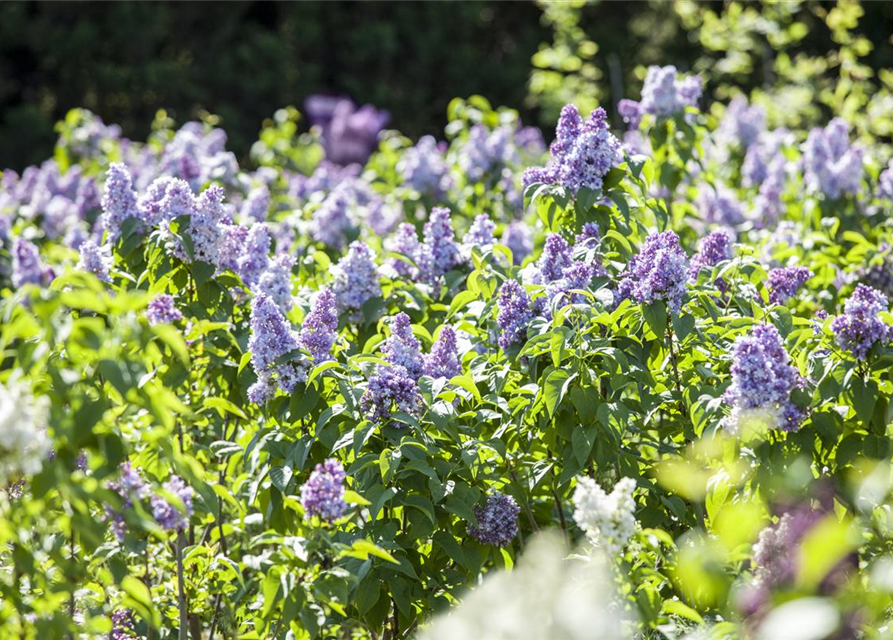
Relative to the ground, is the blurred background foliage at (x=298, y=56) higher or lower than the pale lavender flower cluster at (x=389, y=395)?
higher

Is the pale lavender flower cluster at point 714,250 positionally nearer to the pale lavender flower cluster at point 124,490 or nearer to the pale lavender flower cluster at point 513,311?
the pale lavender flower cluster at point 513,311

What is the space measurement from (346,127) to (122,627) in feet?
31.0

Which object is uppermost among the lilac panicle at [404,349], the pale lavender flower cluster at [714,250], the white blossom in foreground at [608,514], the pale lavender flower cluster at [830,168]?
the pale lavender flower cluster at [830,168]

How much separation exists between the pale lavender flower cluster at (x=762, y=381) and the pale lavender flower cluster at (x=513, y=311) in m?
0.62

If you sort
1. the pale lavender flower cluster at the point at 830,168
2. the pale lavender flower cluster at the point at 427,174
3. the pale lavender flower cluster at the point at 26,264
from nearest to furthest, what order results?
the pale lavender flower cluster at the point at 26,264 < the pale lavender flower cluster at the point at 830,168 < the pale lavender flower cluster at the point at 427,174

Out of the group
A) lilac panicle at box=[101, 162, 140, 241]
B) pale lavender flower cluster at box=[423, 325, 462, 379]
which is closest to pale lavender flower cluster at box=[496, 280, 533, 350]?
pale lavender flower cluster at box=[423, 325, 462, 379]

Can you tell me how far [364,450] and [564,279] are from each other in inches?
25.3

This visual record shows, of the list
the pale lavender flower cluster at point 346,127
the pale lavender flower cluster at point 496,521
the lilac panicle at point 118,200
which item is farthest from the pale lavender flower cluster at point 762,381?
the pale lavender flower cluster at point 346,127

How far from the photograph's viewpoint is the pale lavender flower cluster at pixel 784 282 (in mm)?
3059

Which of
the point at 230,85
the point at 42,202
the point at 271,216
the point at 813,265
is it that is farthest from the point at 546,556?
the point at 230,85

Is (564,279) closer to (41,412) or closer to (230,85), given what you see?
(41,412)

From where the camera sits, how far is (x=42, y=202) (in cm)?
563

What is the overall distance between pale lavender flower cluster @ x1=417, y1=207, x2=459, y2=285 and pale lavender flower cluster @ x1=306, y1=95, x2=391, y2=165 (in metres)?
8.24

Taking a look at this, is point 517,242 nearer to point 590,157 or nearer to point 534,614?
point 590,157
